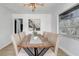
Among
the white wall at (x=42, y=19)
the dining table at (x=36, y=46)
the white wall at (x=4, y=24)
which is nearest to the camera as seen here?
the dining table at (x=36, y=46)

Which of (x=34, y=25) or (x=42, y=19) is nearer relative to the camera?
(x=34, y=25)

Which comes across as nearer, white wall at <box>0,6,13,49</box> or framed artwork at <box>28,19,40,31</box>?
framed artwork at <box>28,19,40,31</box>

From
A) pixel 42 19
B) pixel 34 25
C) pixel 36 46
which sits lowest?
pixel 36 46

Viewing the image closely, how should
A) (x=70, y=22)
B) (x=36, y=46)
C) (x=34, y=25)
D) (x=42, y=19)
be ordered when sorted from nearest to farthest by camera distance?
(x=36, y=46) < (x=34, y=25) < (x=70, y=22) < (x=42, y=19)

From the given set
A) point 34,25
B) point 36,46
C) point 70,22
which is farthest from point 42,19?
point 36,46

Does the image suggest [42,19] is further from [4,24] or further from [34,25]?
[4,24]

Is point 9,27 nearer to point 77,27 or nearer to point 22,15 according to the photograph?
point 22,15

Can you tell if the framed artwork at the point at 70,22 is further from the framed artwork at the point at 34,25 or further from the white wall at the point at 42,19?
the framed artwork at the point at 34,25

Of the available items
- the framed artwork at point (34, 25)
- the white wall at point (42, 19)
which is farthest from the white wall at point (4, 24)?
the framed artwork at point (34, 25)

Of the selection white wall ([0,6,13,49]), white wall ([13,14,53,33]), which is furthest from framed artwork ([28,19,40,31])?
white wall ([0,6,13,49])

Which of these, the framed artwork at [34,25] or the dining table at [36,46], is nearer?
the dining table at [36,46]

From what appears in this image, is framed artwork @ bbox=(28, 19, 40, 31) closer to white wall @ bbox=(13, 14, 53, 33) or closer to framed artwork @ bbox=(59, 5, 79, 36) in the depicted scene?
white wall @ bbox=(13, 14, 53, 33)

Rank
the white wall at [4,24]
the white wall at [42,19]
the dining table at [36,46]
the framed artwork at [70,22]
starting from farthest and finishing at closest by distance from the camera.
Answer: the white wall at [4,24]
the white wall at [42,19]
the framed artwork at [70,22]
the dining table at [36,46]

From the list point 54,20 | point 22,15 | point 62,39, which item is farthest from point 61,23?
point 22,15
